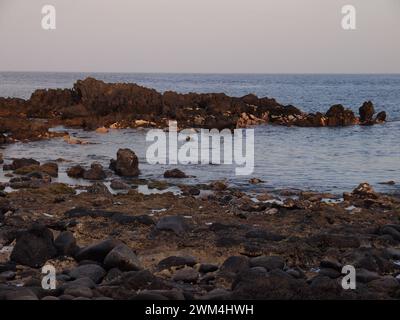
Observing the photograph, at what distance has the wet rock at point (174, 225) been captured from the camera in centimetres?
1123

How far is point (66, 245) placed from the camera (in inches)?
383

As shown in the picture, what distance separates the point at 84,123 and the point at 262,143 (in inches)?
467

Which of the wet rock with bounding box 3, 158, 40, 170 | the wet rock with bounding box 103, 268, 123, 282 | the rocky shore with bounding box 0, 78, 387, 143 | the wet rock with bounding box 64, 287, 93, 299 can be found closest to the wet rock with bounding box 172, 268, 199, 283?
the wet rock with bounding box 103, 268, 123, 282

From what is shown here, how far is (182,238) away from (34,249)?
8.52 feet

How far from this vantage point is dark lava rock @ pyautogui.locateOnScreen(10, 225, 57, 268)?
9305 millimetres

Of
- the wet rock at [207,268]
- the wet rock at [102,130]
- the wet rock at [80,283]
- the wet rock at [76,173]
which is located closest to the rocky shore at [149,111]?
the wet rock at [102,130]

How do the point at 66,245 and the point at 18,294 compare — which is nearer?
the point at 18,294

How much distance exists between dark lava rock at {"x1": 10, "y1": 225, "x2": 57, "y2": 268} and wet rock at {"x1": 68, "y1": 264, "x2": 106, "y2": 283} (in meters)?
0.93

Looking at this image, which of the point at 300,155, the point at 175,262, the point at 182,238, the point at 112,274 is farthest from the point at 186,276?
the point at 300,155

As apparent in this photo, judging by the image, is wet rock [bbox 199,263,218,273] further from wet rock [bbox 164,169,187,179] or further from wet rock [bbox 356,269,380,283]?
wet rock [bbox 164,169,187,179]

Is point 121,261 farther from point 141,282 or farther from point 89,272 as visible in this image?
point 141,282

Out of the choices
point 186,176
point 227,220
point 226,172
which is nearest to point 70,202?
point 227,220

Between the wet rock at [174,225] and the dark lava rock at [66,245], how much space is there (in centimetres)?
188

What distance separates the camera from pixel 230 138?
3148 cm
